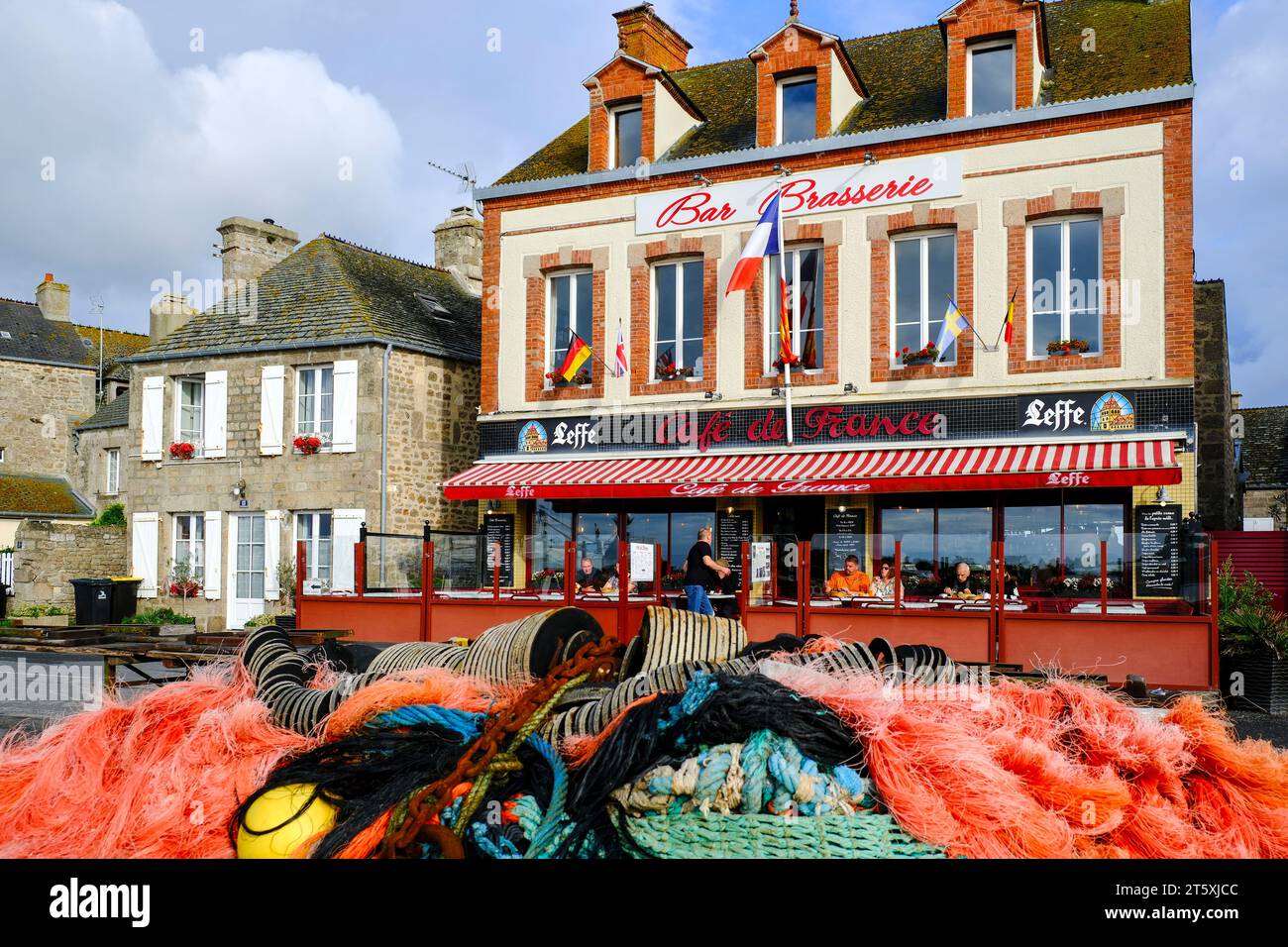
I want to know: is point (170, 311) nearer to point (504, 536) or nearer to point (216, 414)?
point (216, 414)

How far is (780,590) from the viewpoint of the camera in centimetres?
1461

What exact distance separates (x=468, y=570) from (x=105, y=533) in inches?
633

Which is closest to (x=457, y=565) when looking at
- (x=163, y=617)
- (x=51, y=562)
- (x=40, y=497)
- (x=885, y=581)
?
(x=885, y=581)

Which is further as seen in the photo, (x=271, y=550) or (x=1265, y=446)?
(x=1265, y=446)

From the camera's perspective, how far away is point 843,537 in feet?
57.1

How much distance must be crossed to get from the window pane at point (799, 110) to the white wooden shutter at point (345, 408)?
9703 millimetres

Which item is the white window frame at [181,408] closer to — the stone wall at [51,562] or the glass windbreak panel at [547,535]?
the stone wall at [51,562]

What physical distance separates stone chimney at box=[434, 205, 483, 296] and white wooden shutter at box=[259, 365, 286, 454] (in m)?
6.91

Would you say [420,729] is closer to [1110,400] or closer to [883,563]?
[883,563]

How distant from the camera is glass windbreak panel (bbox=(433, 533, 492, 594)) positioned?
16.5m

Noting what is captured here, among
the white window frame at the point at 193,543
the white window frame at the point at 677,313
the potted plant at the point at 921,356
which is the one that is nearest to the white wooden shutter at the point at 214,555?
the white window frame at the point at 193,543

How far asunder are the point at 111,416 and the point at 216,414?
16496mm

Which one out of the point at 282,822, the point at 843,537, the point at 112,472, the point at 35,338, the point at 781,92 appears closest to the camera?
the point at 282,822

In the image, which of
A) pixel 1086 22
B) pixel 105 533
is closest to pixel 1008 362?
pixel 1086 22
